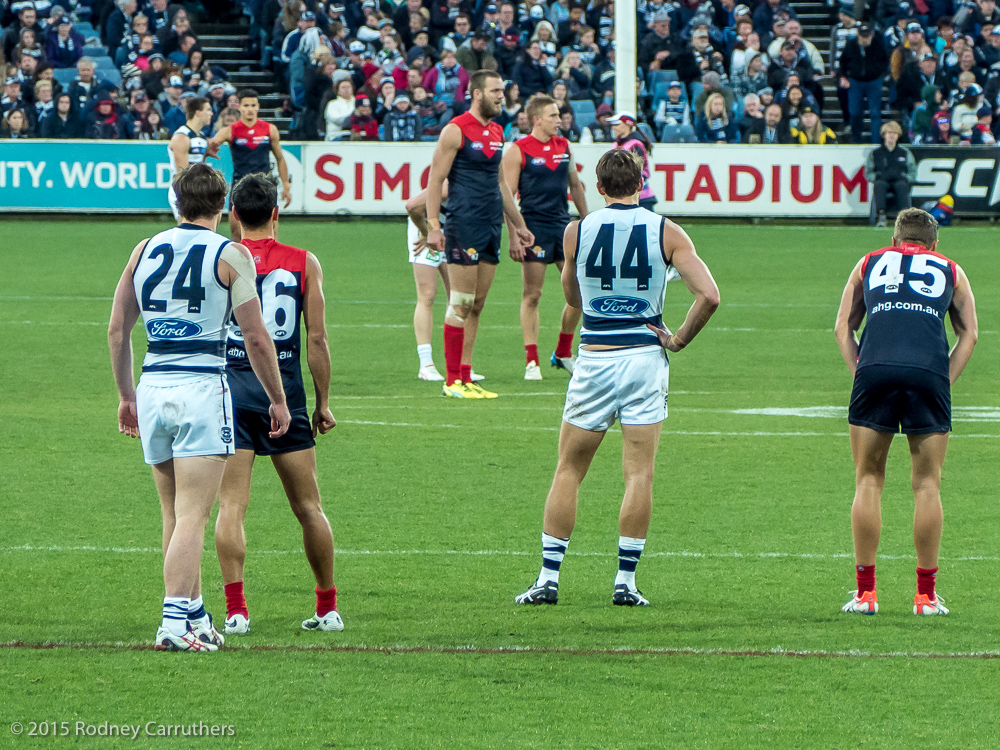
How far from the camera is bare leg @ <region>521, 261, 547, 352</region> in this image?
1220cm

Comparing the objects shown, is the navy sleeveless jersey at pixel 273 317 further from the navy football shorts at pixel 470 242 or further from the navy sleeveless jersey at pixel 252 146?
the navy sleeveless jersey at pixel 252 146

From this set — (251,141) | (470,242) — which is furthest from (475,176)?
(251,141)

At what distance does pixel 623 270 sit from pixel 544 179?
585 centimetres

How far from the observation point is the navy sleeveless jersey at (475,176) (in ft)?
37.6

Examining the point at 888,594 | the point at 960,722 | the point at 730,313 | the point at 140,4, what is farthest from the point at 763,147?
the point at 960,722

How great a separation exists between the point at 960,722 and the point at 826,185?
20.3 meters

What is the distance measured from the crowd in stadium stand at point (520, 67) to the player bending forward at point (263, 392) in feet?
64.0

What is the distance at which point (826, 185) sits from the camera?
2455 cm

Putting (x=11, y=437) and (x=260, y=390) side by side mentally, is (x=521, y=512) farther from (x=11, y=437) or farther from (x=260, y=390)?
(x=11, y=437)

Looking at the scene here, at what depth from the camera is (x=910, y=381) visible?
6219 mm

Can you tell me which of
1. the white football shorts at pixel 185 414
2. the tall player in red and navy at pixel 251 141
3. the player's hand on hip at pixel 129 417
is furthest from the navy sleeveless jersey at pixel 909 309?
the tall player in red and navy at pixel 251 141

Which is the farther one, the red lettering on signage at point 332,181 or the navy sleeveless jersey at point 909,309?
the red lettering on signage at point 332,181

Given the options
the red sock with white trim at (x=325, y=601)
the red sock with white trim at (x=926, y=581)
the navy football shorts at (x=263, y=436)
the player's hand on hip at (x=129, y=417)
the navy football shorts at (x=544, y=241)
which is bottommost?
the red sock with white trim at (x=926, y=581)

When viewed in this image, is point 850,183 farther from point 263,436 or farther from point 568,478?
point 263,436
